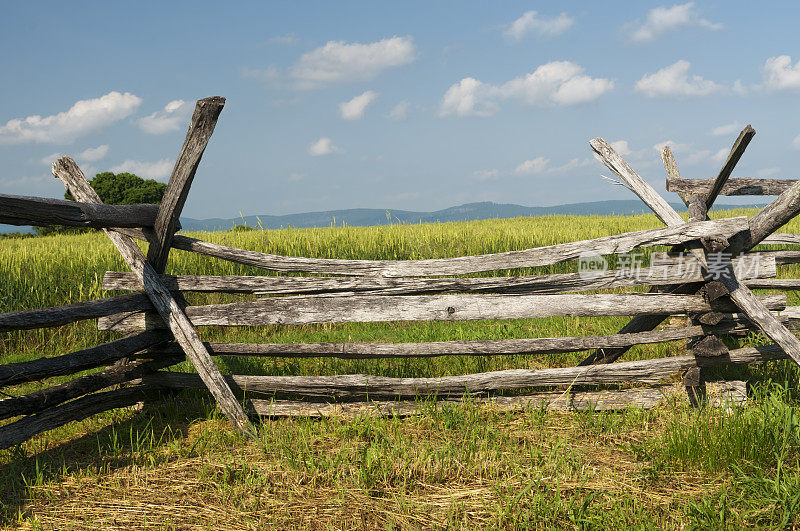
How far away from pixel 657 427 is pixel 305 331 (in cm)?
431

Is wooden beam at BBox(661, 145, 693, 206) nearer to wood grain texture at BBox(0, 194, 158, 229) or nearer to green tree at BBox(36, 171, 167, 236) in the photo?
wood grain texture at BBox(0, 194, 158, 229)

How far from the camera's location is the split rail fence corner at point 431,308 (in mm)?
3697

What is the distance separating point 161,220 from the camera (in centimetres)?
377

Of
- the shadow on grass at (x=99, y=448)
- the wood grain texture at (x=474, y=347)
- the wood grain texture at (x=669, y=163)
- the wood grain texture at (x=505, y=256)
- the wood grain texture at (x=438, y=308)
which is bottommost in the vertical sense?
the shadow on grass at (x=99, y=448)

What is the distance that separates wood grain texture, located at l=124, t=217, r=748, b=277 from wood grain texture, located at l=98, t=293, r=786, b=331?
0.20m

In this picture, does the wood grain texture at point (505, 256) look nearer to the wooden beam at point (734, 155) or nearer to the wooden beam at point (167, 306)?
the wooden beam at point (167, 306)

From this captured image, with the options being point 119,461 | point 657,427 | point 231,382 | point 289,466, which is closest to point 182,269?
point 231,382

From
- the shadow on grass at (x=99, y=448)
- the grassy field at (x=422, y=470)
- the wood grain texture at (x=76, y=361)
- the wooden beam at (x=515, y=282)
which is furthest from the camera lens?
the wooden beam at (x=515, y=282)

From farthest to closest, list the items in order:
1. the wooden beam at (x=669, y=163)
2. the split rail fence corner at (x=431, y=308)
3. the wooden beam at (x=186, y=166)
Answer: the wooden beam at (x=669, y=163) < the split rail fence corner at (x=431, y=308) < the wooden beam at (x=186, y=166)

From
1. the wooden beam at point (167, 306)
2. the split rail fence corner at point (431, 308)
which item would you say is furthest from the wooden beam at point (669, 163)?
the wooden beam at point (167, 306)

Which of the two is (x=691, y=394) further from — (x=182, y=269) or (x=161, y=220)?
(x=182, y=269)

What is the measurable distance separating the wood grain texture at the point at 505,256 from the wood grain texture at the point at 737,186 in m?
0.52

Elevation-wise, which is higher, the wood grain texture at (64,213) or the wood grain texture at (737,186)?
the wood grain texture at (737,186)

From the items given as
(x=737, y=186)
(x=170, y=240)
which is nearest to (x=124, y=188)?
(x=170, y=240)
